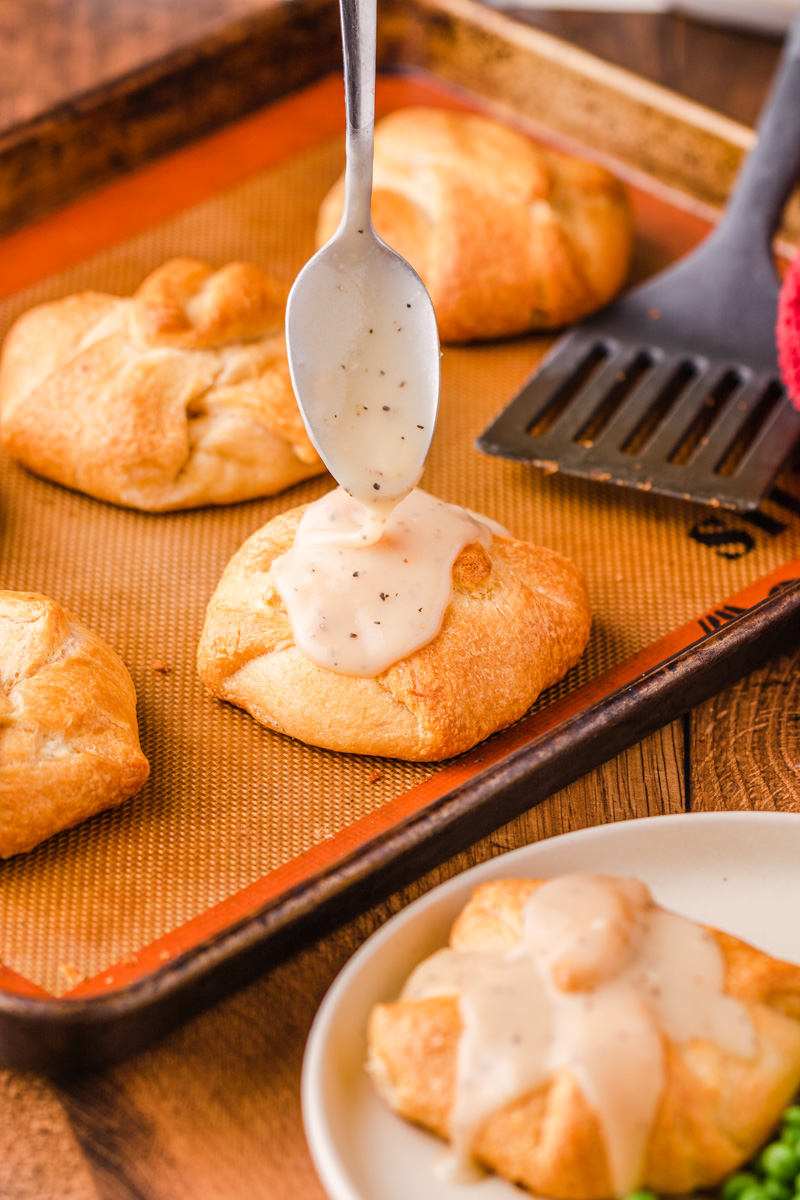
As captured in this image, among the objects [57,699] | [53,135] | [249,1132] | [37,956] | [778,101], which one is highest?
[778,101]

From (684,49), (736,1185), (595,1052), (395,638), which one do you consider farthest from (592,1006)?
(684,49)

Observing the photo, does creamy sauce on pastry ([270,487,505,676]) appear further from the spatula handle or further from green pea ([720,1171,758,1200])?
the spatula handle

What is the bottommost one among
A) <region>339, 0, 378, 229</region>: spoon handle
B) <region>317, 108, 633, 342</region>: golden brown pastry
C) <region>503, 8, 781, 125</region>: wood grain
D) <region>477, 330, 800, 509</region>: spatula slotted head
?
<region>477, 330, 800, 509</region>: spatula slotted head

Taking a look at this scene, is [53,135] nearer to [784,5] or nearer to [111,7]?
[111,7]

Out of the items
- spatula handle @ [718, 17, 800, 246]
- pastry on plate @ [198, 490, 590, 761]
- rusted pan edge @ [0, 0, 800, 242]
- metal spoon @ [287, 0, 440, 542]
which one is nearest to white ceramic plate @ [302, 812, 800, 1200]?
pastry on plate @ [198, 490, 590, 761]

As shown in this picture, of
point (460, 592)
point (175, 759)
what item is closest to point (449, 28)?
point (460, 592)

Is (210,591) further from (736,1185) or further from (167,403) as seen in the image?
(736,1185)
